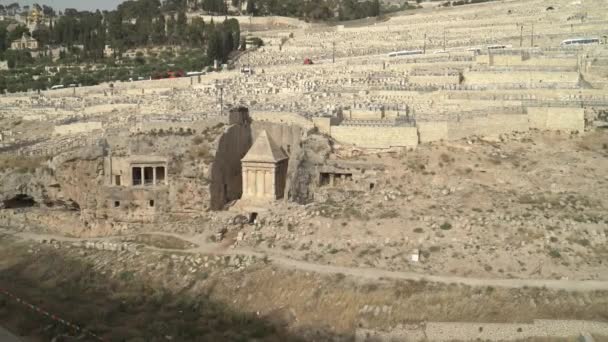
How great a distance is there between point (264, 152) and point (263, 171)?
583mm

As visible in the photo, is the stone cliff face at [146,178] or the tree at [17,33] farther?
the tree at [17,33]

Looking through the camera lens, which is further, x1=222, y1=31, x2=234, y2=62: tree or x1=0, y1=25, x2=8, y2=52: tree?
x1=0, y1=25, x2=8, y2=52: tree

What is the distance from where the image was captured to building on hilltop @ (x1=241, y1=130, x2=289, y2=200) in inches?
892

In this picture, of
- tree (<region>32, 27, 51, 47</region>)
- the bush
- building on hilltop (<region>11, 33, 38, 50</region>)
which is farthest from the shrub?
tree (<region>32, 27, 51, 47</region>)

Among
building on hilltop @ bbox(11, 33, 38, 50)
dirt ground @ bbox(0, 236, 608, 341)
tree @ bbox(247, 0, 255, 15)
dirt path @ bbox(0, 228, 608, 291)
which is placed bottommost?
dirt ground @ bbox(0, 236, 608, 341)

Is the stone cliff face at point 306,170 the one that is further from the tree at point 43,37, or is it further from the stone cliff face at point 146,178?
the tree at point 43,37

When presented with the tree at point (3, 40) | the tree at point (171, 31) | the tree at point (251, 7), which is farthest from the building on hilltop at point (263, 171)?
the tree at point (251, 7)

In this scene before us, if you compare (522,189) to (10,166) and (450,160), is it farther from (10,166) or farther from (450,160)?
(10,166)

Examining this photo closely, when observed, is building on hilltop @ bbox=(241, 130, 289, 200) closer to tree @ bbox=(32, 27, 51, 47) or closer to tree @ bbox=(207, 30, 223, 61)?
tree @ bbox=(207, 30, 223, 61)

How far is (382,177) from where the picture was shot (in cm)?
2102

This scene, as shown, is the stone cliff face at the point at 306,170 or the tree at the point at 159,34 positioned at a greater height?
the tree at the point at 159,34

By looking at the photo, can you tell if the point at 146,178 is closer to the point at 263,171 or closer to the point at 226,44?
the point at 263,171

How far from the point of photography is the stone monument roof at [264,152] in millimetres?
22625

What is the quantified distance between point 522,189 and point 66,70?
126 feet
